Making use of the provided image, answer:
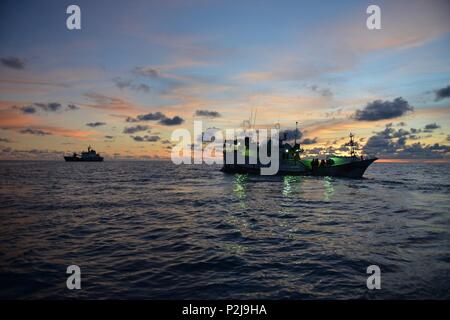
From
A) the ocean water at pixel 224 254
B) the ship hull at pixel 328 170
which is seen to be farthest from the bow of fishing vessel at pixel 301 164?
the ocean water at pixel 224 254

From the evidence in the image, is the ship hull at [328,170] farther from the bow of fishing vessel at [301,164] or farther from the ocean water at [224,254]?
the ocean water at [224,254]


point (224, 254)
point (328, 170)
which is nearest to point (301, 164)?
point (328, 170)

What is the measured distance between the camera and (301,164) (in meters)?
70.8

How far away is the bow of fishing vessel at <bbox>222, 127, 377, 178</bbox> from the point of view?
65000mm

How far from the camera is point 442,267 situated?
9.62 metres

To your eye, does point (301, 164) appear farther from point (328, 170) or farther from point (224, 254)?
point (224, 254)

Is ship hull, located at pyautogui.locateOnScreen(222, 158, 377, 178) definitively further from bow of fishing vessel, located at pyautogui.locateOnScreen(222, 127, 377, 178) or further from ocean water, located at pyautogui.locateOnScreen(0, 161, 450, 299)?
ocean water, located at pyautogui.locateOnScreen(0, 161, 450, 299)

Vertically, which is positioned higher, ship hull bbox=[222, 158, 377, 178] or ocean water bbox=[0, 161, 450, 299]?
ship hull bbox=[222, 158, 377, 178]

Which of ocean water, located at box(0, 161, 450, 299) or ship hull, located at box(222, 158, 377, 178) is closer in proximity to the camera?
ocean water, located at box(0, 161, 450, 299)

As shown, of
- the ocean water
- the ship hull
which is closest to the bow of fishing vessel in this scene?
the ship hull

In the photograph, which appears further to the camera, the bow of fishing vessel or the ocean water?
the bow of fishing vessel

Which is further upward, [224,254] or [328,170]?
[328,170]
